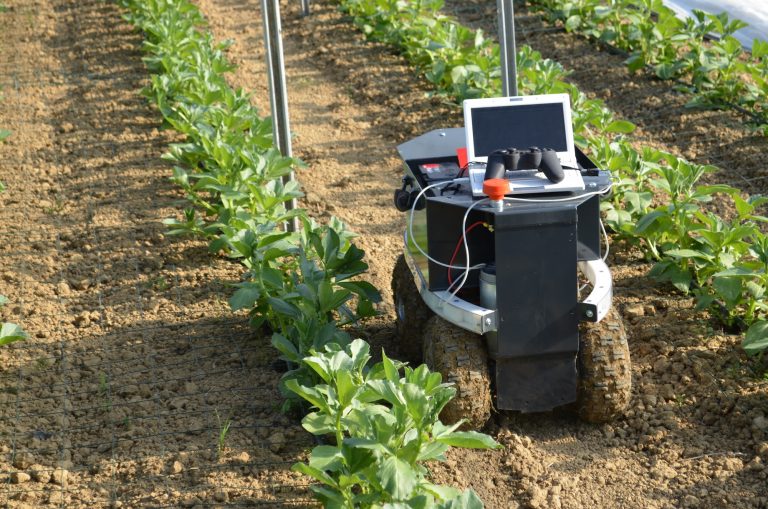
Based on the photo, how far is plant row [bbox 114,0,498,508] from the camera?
3455mm

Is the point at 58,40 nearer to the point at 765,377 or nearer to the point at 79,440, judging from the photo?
the point at 79,440

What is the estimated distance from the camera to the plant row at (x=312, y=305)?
3.46 m

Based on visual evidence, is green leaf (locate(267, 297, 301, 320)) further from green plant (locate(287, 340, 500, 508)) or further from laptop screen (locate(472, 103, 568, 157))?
laptop screen (locate(472, 103, 568, 157))

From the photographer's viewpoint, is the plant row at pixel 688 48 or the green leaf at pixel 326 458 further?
the plant row at pixel 688 48

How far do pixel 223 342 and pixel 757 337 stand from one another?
2.30m

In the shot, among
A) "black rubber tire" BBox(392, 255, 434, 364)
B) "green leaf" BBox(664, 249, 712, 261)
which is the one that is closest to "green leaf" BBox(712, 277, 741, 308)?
"green leaf" BBox(664, 249, 712, 261)

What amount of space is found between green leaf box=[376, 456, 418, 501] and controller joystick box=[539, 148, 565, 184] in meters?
1.24

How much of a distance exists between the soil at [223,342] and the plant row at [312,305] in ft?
0.72

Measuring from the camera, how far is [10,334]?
471 centimetres

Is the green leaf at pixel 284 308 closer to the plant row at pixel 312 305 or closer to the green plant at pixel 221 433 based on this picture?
the plant row at pixel 312 305

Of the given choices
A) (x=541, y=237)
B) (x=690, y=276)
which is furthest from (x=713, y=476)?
(x=690, y=276)

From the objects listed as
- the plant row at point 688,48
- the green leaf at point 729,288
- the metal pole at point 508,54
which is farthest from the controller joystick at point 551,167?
the plant row at point 688,48

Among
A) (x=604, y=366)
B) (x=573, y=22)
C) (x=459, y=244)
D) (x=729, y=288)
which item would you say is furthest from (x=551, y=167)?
(x=573, y=22)

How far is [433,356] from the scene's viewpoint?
4.12 meters
